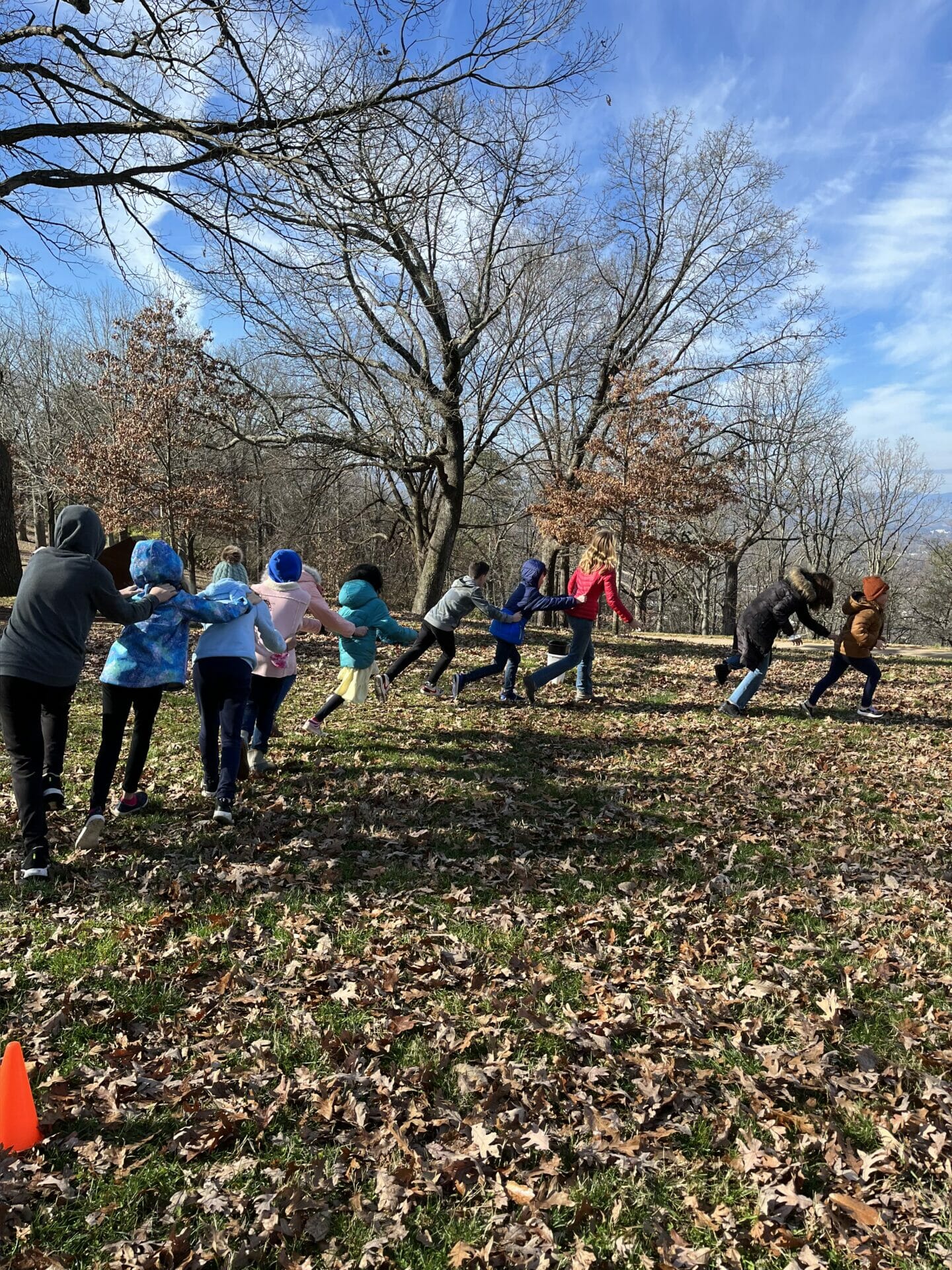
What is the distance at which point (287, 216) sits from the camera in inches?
280

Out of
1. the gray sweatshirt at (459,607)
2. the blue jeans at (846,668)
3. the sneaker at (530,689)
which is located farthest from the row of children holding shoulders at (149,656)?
the blue jeans at (846,668)

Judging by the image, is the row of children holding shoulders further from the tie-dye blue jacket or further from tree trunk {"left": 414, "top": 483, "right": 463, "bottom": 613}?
tree trunk {"left": 414, "top": 483, "right": 463, "bottom": 613}

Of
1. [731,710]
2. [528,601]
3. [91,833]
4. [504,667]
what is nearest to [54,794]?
[91,833]

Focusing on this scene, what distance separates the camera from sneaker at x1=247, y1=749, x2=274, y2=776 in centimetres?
696

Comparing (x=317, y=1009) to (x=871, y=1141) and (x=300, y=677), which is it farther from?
(x=300, y=677)

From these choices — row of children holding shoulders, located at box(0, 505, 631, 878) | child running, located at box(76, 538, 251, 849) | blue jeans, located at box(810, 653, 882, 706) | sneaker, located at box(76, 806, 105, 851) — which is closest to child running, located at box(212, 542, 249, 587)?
row of children holding shoulders, located at box(0, 505, 631, 878)

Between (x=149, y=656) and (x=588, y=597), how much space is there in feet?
18.8

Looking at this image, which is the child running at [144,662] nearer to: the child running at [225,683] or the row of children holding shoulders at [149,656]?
the row of children holding shoulders at [149,656]

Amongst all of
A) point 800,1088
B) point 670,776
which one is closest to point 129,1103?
point 800,1088

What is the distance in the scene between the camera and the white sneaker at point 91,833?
16.7ft

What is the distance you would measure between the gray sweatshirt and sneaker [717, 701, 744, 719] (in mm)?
3289

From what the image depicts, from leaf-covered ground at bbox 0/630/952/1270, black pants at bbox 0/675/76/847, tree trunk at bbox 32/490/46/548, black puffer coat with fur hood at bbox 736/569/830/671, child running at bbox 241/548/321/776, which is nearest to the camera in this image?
leaf-covered ground at bbox 0/630/952/1270

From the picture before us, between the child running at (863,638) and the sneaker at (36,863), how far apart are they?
9.13 m

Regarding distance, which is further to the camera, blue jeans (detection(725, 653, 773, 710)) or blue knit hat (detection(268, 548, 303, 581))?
blue jeans (detection(725, 653, 773, 710))
